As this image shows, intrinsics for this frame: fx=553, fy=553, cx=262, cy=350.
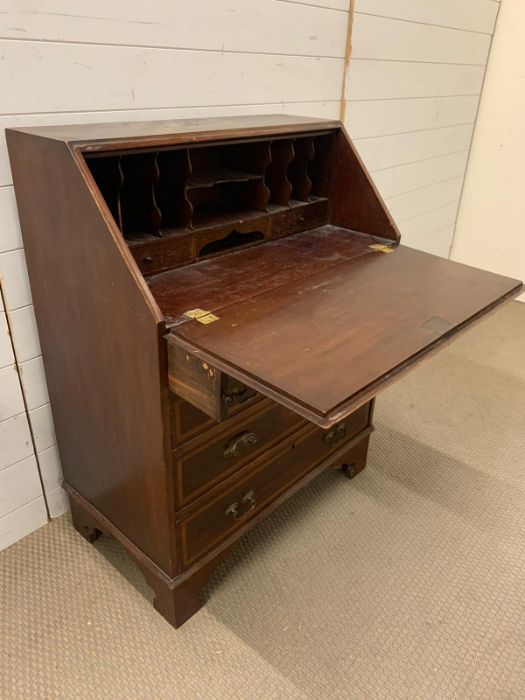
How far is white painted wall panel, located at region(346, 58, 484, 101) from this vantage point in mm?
2213

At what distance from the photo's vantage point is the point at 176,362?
1062 mm

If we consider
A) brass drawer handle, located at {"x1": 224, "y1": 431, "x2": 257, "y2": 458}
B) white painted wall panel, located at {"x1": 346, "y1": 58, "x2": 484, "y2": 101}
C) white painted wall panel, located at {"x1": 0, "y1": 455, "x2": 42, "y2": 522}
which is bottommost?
white painted wall panel, located at {"x1": 0, "y1": 455, "x2": 42, "y2": 522}

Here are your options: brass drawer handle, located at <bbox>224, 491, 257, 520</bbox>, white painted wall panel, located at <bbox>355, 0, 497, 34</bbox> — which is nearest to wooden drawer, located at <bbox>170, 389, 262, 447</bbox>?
brass drawer handle, located at <bbox>224, 491, 257, 520</bbox>

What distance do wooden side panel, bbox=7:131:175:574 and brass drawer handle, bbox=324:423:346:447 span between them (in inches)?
24.4

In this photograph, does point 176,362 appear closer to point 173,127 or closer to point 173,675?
point 173,127

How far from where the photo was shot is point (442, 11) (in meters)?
2.55

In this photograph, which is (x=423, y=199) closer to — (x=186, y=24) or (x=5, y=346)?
(x=186, y=24)

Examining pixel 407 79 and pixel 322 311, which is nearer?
pixel 322 311

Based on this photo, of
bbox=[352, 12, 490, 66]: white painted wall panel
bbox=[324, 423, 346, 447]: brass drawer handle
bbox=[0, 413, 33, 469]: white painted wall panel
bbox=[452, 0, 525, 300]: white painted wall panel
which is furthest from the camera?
bbox=[452, 0, 525, 300]: white painted wall panel

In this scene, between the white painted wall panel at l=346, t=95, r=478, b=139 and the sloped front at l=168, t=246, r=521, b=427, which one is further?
the white painted wall panel at l=346, t=95, r=478, b=139

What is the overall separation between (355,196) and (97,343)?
88 cm

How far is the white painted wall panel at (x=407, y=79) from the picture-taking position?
2.21 metres

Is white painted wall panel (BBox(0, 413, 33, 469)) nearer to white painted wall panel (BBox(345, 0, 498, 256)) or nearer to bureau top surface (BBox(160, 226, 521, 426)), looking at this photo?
bureau top surface (BBox(160, 226, 521, 426))

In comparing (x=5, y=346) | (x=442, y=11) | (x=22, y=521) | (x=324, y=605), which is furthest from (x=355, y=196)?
(x=442, y=11)
